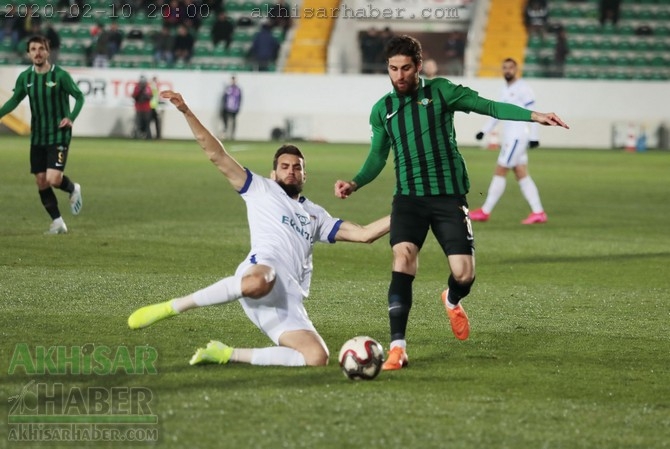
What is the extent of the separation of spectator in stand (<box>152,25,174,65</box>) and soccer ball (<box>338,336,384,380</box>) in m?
32.1

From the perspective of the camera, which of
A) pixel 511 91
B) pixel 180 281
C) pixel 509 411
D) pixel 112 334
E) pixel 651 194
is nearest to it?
pixel 509 411

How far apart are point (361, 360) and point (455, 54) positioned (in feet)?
106

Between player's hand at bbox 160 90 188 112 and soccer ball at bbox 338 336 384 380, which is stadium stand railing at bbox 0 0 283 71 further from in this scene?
soccer ball at bbox 338 336 384 380

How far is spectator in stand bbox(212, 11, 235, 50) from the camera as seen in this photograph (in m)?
38.4

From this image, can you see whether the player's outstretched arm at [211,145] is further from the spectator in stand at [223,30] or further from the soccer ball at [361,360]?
the spectator in stand at [223,30]

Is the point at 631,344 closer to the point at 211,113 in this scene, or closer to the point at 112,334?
the point at 112,334

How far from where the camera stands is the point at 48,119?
558 inches

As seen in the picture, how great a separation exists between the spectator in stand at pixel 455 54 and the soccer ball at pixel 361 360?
104 ft

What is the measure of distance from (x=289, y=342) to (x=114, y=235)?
7.26 metres

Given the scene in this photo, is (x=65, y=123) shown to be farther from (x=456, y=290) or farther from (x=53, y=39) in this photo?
(x=53, y=39)

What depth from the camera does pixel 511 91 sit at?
16953 millimetres

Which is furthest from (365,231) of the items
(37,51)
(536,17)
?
(536,17)

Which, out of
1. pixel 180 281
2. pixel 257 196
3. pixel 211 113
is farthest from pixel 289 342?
pixel 211 113

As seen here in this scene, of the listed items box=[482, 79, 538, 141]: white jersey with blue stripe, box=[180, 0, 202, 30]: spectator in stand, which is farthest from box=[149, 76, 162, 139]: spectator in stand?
box=[482, 79, 538, 141]: white jersey with blue stripe
